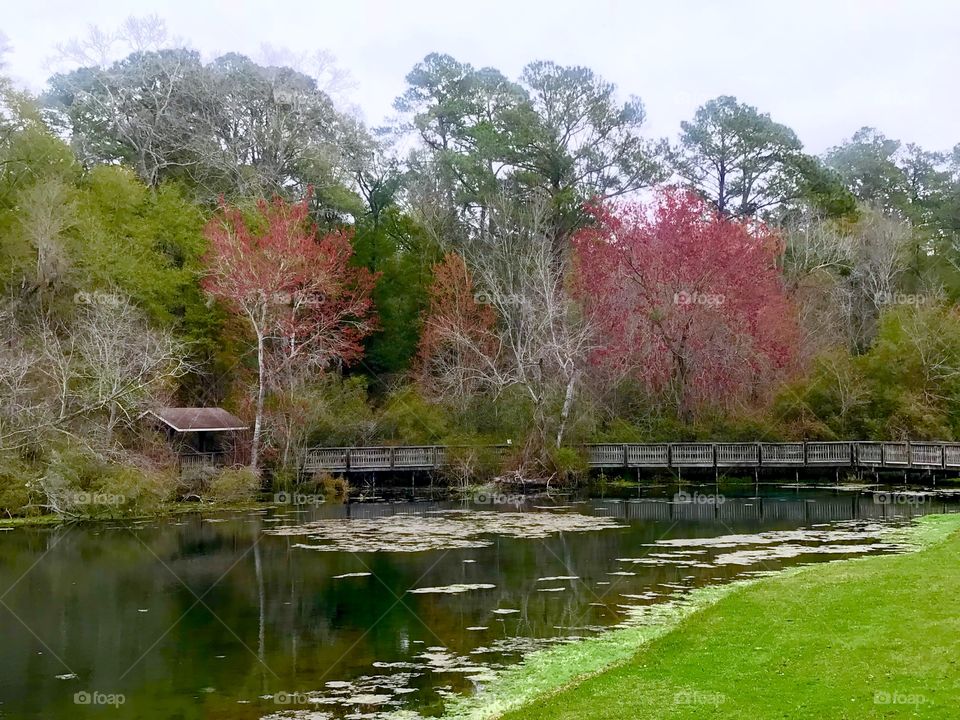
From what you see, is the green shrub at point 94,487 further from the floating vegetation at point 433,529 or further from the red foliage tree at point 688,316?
the red foliage tree at point 688,316

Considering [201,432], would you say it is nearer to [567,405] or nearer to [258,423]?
[258,423]

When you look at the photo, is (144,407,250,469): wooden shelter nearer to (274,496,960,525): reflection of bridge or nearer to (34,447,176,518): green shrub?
(34,447,176,518): green shrub

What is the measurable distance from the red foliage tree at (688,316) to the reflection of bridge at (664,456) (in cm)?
298

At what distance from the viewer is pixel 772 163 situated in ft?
189

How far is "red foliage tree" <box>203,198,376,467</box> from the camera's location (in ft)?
132

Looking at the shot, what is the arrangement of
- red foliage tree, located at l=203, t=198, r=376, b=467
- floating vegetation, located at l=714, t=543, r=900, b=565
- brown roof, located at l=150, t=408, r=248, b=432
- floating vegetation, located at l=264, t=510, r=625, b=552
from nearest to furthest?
floating vegetation, located at l=714, t=543, r=900, b=565 < floating vegetation, located at l=264, t=510, r=625, b=552 < brown roof, located at l=150, t=408, r=248, b=432 < red foliage tree, located at l=203, t=198, r=376, b=467

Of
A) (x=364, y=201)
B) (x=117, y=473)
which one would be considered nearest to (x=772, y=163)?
(x=364, y=201)

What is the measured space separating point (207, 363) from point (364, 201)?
15.0 m

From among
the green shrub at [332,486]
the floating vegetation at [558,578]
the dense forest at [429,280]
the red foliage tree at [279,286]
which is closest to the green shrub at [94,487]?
the dense forest at [429,280]

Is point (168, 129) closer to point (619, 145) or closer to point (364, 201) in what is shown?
point (364, 201)

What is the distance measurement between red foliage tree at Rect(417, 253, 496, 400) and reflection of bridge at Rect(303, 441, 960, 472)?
4036mm

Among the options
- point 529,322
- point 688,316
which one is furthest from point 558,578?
point 688,316

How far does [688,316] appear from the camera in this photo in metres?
43.3

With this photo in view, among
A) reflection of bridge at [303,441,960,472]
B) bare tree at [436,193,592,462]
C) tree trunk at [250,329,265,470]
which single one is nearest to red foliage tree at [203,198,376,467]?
tree trunk at [250,329,265,470]
